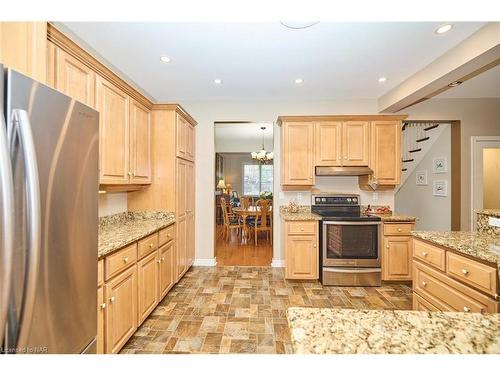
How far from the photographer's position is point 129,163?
2.56 metres

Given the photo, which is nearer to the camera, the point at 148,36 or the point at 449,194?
the point at 148,36

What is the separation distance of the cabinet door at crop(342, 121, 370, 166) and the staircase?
1.29m

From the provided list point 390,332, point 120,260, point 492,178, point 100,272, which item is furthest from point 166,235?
point 492,178

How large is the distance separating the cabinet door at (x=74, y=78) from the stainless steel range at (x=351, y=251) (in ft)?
9.69

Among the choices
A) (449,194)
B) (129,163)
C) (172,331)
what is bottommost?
(172,331)

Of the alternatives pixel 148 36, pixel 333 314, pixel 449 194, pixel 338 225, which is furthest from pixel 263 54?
pixel 449 194

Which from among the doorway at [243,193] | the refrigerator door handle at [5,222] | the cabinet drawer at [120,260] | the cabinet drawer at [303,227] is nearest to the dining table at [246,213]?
the doorway at [243,193]

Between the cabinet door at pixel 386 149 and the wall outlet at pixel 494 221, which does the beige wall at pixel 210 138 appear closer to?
the cabinet door at pixel 386 149

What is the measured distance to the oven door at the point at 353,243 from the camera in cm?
326

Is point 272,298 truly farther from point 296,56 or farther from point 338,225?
point 296,56

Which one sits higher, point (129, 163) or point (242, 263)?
point (129, 163)
